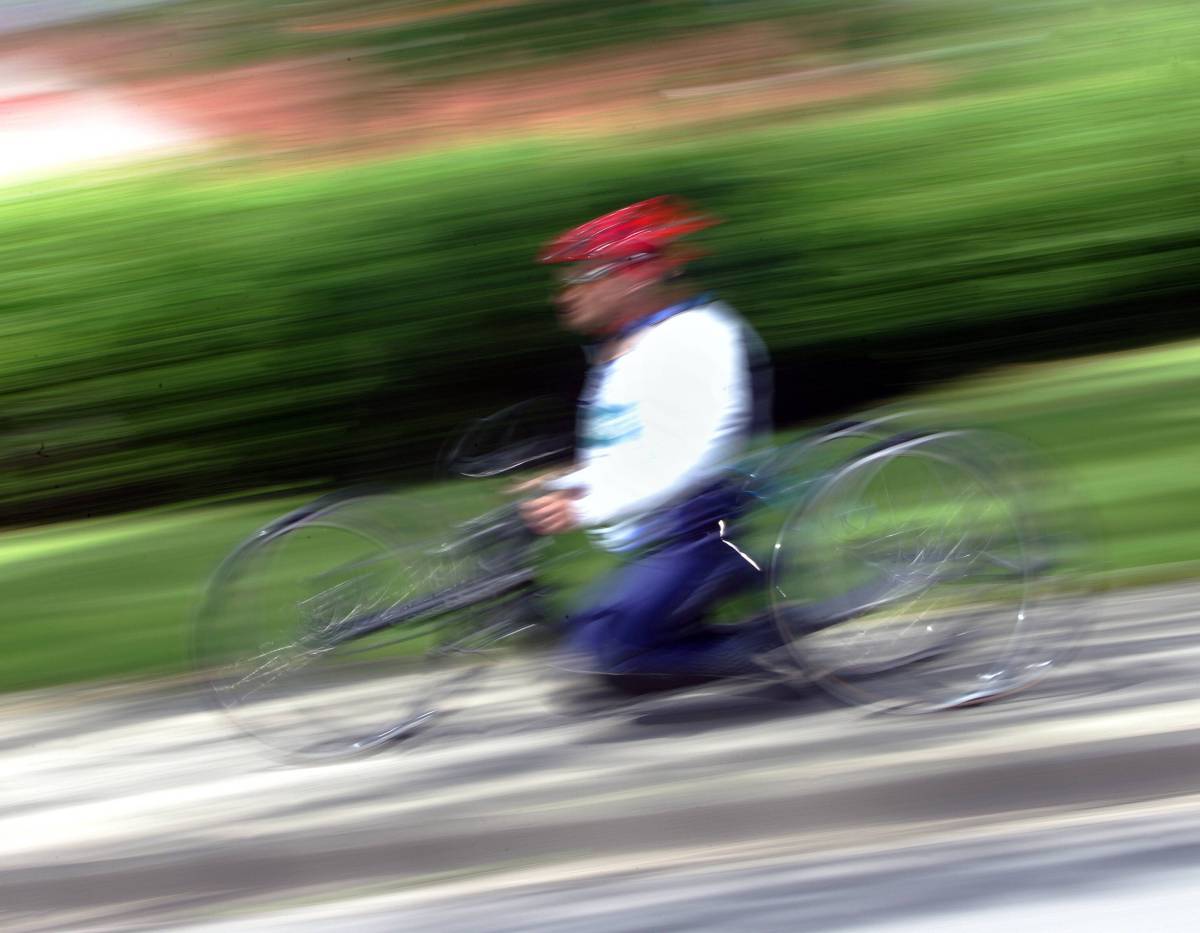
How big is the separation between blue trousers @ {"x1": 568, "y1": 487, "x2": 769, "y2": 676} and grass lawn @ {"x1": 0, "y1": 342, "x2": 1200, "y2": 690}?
1437 millimetres

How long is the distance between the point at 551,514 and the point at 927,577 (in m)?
1.04

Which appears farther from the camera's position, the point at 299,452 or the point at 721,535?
the point at 299,452

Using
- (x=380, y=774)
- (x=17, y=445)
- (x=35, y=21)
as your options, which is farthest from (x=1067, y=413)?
(x=35, y=21)

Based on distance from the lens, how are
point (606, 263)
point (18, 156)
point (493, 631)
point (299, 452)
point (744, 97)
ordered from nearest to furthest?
point (606, 263) < point (493, 631) < point (299, 452) < point (744, 97) < point (18, 156)

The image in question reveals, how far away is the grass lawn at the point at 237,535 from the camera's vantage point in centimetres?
474

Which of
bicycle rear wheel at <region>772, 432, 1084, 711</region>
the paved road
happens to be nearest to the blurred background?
the paved road

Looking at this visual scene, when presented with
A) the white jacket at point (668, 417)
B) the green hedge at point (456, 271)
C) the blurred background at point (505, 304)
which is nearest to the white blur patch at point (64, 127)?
the blurred background at point (505, 304)

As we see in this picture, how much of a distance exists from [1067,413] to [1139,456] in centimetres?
30

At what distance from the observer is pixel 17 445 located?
5.23m

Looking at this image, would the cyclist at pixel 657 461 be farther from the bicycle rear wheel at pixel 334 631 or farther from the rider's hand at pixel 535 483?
the bicycle rear wheel at pixel 334 631

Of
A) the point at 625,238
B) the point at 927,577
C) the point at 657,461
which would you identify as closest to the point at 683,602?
the point at 657,461

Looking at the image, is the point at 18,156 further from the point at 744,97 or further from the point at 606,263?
the point at 606,263

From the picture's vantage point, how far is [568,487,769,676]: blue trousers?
345cm

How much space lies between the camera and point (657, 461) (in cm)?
340
